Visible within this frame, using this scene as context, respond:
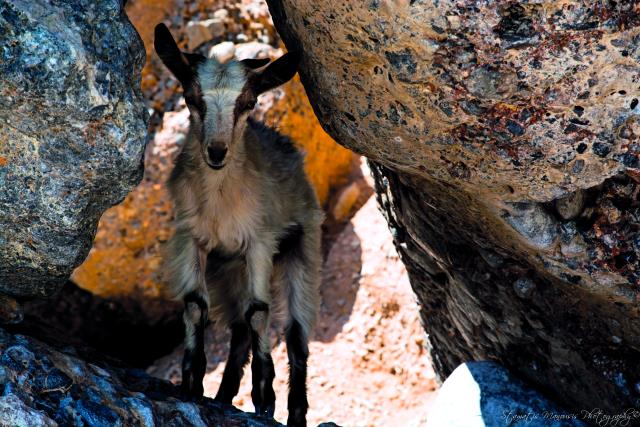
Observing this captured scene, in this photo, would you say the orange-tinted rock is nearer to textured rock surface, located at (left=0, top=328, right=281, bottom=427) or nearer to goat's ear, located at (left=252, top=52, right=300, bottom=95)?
goat's ear, located at (left=252, top=52, right=300, bottom=95)

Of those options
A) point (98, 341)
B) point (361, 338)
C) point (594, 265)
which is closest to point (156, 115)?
point (98, 341)

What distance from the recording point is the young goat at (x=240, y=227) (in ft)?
17.8

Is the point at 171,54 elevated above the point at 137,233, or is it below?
below

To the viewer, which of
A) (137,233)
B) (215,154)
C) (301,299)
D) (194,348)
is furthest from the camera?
(137,233)

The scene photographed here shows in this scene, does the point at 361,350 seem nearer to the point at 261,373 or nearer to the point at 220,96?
the point at 261,373

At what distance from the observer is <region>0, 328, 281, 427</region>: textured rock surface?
4.24 meters

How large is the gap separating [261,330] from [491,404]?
4.91 feet

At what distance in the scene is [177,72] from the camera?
18.2 ft

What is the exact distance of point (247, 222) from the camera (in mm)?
5859

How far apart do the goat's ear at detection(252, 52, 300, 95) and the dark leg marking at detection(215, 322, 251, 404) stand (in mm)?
1620

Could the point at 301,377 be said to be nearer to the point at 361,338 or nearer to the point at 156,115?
the point at 361,338

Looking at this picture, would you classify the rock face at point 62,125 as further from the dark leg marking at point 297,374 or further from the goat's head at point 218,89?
the dark leg marking at point 297,374

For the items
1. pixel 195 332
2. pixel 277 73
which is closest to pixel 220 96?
pixel 277 73

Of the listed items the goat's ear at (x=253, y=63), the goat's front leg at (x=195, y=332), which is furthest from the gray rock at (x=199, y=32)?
the goat's front leg at (x=195, y=332)
